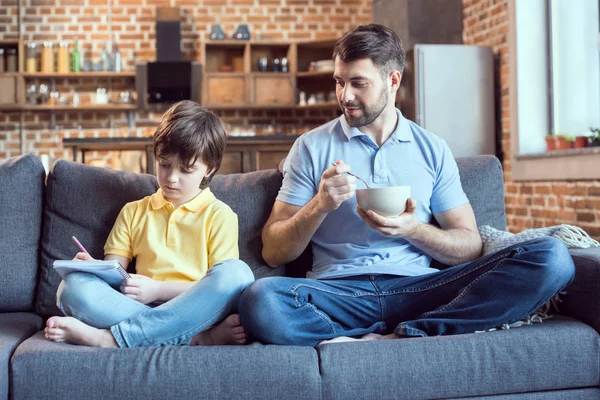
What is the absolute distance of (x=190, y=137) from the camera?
6.31 feet

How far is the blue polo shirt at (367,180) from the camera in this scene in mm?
2006

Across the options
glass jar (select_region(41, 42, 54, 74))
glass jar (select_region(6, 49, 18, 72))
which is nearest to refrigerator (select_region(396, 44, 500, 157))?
glass jar (select_region(41, 42, 54, 74))

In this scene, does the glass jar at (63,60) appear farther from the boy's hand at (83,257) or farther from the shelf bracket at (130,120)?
the boy's hand at (83,257)

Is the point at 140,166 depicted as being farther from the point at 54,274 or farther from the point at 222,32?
the point at 54,274

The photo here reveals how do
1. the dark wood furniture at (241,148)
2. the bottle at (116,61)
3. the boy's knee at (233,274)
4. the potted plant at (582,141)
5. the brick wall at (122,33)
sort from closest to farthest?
1. the boy's knee at (233,274)
2. the potted plant at (582,141)
3. the dark wood furniture at (241,148)
4. the bottle at (116,61)
5. the brick wall at (122,33)

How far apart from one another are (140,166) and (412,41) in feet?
9.38

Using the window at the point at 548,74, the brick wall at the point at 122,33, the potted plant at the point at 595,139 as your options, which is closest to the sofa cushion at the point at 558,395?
the potted plant at the point at 595,139

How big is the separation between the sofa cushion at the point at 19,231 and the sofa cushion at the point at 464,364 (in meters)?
0.92

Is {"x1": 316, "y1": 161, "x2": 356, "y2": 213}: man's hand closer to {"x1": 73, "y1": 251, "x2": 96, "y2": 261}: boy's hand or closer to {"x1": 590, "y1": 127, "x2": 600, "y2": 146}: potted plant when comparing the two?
{"x1": 73, "y1": 251, "x2": 96, "y2": 261}: boy's hand

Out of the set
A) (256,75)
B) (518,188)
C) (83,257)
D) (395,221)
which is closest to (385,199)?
(395,221)

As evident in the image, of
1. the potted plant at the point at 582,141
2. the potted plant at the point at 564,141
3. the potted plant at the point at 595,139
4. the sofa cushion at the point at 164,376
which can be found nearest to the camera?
the sofa cushion at the point at 164,376

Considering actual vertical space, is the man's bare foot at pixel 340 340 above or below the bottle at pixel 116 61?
below

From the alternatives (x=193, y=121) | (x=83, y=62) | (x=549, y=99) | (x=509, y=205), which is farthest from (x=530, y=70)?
(x=83, y=62)

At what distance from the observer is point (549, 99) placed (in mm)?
4801
